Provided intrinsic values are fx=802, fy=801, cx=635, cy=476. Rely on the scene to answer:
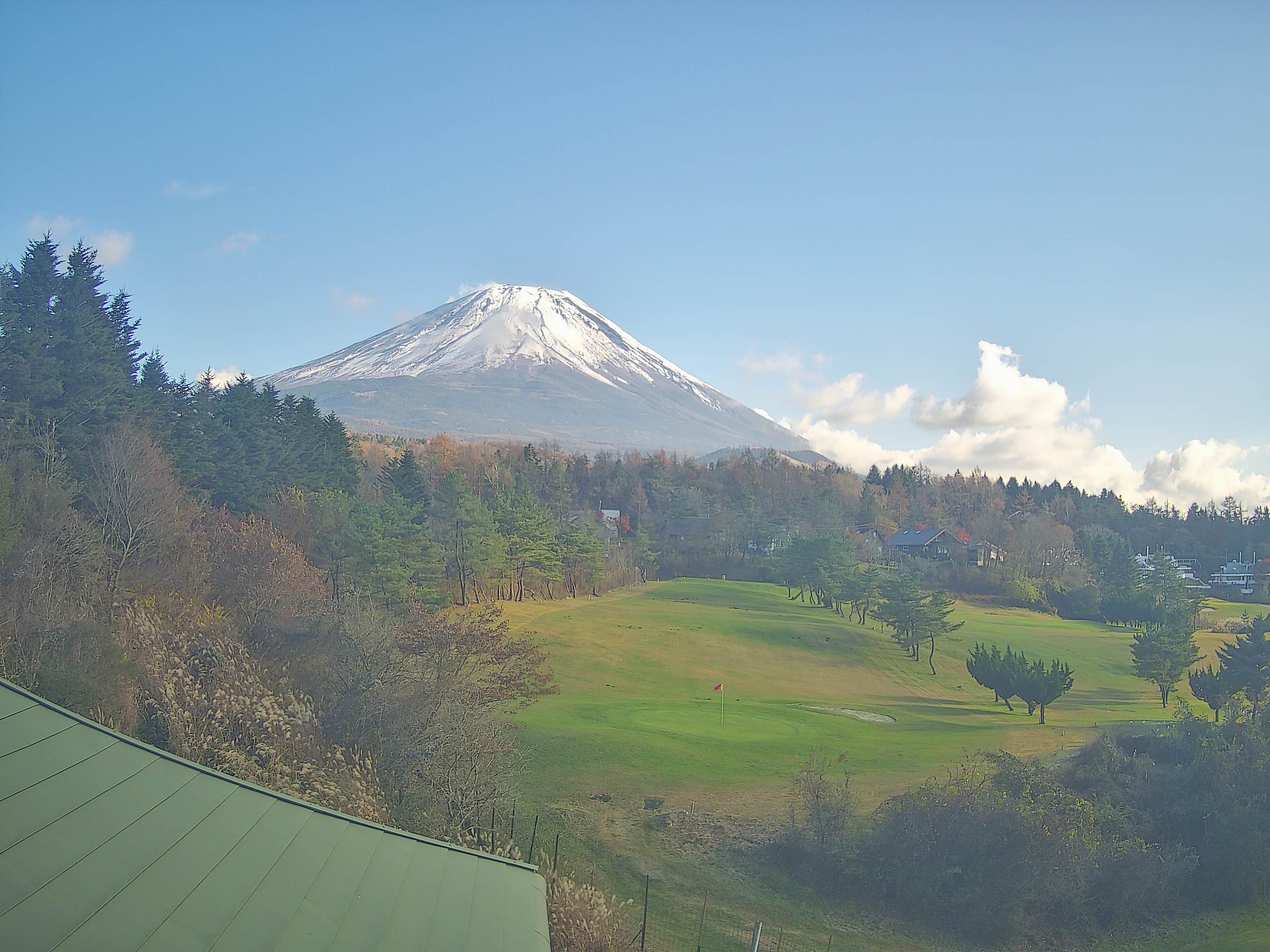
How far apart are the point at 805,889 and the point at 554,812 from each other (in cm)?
558

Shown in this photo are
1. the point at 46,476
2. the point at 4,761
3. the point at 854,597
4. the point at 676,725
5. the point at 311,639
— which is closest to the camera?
the point at 4,761

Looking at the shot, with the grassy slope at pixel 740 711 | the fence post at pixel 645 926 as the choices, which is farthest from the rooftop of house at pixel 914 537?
the fence post at pixel 645 926

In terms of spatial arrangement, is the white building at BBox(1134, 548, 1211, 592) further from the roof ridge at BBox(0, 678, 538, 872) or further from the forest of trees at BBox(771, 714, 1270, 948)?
the roof ridge at BBox(0, 678, 538, 872)

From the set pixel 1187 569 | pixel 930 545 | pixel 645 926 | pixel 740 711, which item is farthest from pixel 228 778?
pixel 1187 569

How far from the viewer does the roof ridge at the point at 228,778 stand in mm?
6363

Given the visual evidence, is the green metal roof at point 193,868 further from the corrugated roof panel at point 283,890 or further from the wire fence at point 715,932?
the wire fence at point 715,932

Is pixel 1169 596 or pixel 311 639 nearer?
pixel 311 639

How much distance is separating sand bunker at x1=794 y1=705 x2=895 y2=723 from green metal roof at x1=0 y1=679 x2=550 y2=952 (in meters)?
28.4

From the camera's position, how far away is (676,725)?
27672 mm

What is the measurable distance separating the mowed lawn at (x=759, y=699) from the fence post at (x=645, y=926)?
13.2 feet

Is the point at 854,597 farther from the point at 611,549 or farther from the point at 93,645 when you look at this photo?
the point at 93,645

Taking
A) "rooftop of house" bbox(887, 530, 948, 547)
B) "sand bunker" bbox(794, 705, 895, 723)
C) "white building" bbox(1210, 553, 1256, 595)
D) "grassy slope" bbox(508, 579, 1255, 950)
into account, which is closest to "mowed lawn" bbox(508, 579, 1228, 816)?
"grassy slope" bbox(508, 579, 1255, 950)

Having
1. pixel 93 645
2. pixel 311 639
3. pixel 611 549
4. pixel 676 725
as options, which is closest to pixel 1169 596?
pixel 611 549

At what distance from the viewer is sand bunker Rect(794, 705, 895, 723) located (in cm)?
3331
